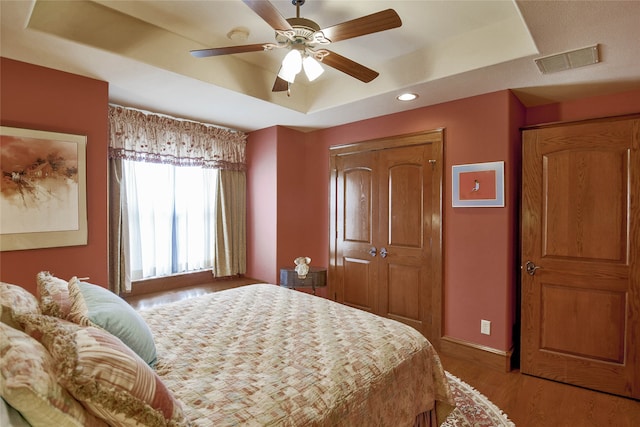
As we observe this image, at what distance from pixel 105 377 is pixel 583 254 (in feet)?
10.1

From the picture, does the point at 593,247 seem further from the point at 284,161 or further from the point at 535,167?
the point at 284,161

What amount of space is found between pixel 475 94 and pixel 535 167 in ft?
2.66

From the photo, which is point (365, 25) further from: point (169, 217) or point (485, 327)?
point (169, 217)

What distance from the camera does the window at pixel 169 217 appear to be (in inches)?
135

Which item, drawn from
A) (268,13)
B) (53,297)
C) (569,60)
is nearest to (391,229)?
(569,60)

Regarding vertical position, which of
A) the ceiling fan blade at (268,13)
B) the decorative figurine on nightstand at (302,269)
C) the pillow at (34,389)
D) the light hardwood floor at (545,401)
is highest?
the ceiling fan blade at (268,13)

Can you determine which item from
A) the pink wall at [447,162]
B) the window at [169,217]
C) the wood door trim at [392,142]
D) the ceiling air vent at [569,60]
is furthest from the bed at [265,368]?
the ceiling air vent at [569,60]

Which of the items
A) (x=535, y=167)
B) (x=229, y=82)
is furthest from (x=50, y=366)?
(x=535, y=167)

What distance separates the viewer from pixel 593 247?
8.04 ft

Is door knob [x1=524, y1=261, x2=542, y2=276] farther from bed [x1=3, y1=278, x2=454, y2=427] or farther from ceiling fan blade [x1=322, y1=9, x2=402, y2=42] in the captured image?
ceiling fan blade [x1=322, y1=9, x2=402, y2=42]

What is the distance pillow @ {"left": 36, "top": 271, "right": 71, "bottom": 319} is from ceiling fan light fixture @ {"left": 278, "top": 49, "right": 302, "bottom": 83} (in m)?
1.63

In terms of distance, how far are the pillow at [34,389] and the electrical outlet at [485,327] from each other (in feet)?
9.40

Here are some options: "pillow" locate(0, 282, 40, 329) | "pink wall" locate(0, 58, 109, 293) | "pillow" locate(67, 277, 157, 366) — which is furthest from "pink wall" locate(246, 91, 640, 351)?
Result: "pillow" locate(0, 282, 40, 329)

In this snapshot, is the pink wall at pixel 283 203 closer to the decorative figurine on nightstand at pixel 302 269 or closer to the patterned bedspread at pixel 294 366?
the decorative figurine on nightstand at pixel 302 269
